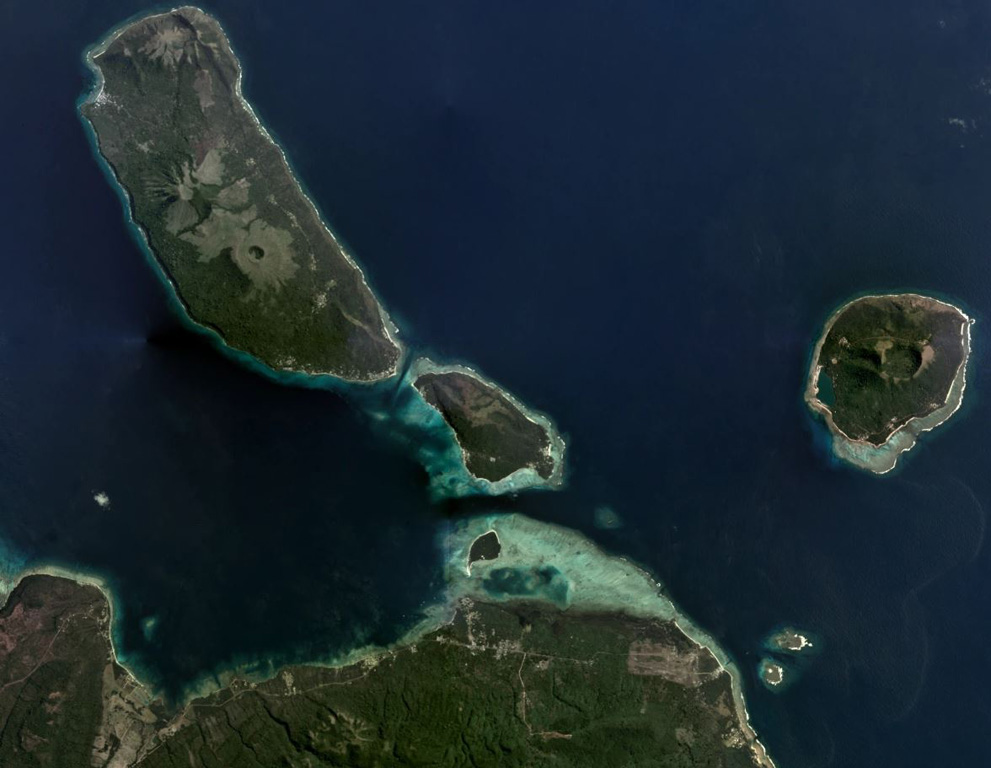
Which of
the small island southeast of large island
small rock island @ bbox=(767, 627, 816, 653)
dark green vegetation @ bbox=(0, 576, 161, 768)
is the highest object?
the small island southeast of large island

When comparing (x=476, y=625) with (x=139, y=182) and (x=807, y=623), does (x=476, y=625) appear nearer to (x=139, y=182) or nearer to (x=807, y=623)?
(x=807, y=623)

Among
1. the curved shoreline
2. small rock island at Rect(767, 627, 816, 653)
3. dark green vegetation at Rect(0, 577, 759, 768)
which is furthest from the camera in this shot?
small rock island at Rect(767, 627, 816, 653)

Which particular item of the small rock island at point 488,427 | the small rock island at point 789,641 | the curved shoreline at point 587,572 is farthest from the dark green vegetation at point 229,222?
the small rock island at point 789,641

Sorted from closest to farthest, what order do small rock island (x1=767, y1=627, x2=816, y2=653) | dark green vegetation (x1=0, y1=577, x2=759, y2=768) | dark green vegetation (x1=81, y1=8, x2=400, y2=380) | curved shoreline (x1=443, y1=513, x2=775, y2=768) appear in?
1. dark green vegetation (x1=0, y1=577, x2=759, y2=768)
2. dark green vegetation (x1=81, y1=8, x2=400, y2=380)
3. curved shoreline (x1=443, y1=513, x2=775, y2=768)
4. small rock island (x1=767, y1=627, x2=816, y2=653)

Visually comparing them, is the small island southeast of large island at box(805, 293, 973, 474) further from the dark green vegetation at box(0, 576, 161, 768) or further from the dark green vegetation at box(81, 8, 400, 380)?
the dark green vegetation at box(0, 576, 161, 768)

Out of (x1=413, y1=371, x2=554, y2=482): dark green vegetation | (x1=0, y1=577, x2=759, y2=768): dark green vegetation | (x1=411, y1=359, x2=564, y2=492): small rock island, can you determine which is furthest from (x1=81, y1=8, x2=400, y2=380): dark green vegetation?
(x1=0, y1=577, x2=759, y2=768): dark green vegetation

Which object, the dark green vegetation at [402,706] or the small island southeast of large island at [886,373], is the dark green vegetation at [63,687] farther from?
the small island southeast of large island at [886,373]

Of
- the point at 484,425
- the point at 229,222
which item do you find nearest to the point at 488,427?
the point at 484,425
